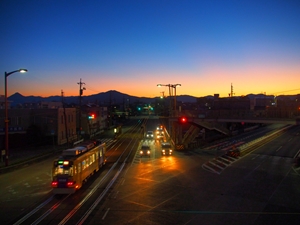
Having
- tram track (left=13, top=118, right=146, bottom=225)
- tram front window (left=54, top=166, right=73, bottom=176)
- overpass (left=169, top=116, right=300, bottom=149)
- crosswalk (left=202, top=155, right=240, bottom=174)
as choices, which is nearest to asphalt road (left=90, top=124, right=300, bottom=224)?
crosswalk (left=202, top=155, right=240, bottom=174)

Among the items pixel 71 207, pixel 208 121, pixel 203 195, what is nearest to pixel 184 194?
pixel 203 195

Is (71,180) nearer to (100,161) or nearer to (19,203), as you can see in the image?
(19,203)

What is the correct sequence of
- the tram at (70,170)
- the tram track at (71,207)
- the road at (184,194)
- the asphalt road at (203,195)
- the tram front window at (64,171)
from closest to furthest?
the tram track at (71,207), the asphalt road at (203,195), the road at (184,194), the tram at (70,170), the tram front window at (64,171)

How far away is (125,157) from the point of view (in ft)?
120

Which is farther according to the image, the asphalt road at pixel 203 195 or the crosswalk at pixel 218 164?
the crosswalk at pixel 218 164

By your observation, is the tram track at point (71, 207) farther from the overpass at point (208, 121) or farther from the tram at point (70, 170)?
the overpass at point (208, 121)

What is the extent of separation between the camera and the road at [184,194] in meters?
14.7

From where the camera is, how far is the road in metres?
14.7

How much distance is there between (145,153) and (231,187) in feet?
55.3

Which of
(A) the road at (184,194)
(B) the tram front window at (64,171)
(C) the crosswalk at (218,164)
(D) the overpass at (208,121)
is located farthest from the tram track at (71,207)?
(D) the overpass at (208,121)

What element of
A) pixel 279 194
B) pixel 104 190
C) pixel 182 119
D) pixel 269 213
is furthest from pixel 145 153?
pixel 269 213

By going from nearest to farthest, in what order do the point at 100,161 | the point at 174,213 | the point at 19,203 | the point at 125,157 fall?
1. the point at 174,213
2. the point at 19,203
3. the point at 100,161
4. the point at 125,157

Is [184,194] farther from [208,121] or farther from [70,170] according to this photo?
[208,121]

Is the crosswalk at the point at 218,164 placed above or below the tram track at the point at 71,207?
below
